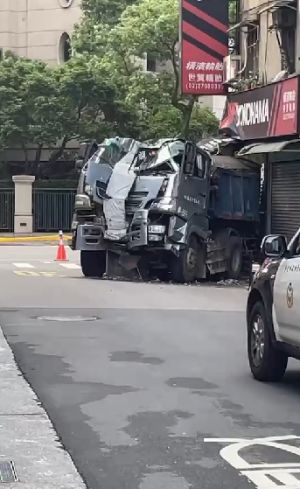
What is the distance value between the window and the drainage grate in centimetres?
4253

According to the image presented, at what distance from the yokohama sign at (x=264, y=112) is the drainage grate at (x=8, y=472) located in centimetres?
1465

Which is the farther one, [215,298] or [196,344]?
[215,298]

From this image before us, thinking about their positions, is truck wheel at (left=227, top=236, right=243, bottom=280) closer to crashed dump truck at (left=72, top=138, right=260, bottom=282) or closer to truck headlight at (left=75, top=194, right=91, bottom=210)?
crashed dump truck at (left=72, top=138, right=260, bottom=282)

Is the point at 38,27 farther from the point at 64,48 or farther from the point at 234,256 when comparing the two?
the point at 234,256

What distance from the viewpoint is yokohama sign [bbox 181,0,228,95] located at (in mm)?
24109

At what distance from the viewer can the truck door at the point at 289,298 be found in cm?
827

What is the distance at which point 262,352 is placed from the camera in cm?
922

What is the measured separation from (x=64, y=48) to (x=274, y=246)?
40961 millimetres

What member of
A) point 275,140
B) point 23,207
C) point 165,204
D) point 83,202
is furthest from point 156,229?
point 23,207

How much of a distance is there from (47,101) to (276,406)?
111 ft

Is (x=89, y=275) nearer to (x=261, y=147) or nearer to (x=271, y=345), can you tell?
(x=261, y=147)

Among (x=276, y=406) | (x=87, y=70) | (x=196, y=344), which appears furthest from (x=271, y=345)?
(x=87, y=70)

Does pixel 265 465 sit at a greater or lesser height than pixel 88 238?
lesser

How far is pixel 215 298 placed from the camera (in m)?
17.8
